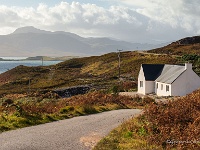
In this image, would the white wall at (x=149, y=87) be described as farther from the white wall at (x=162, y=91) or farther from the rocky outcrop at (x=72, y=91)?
the rocky outcrop at (x=72, y=91)

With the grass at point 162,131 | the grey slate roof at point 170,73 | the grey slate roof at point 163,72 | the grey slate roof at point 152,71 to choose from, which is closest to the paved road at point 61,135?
the grass at point 162,131

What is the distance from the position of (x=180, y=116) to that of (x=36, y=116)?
10.8 meters

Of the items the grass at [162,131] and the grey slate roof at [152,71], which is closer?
the grass at [162,131]

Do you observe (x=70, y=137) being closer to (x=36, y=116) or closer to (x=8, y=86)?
(x=36, y=116)

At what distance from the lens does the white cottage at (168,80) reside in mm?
50531

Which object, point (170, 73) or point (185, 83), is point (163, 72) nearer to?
point (170, 73)

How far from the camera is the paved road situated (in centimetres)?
1519

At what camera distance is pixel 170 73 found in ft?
177

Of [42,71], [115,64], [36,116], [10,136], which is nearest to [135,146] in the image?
[10,136]

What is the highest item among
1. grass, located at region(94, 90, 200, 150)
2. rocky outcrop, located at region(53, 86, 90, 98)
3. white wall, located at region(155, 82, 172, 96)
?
grass, located at region(94, 90, 200, 150)

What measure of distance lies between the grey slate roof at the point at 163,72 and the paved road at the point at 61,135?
3121 centimetres

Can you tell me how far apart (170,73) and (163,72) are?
116 inches

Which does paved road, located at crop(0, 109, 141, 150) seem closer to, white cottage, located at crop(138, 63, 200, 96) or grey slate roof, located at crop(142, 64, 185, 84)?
white cottage, located at crop(138, 63, 200, 96)

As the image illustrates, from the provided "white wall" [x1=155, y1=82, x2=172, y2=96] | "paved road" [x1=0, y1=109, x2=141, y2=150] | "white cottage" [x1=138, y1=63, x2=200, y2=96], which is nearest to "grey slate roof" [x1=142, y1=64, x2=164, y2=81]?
"white cottage" [x1=138, y1=63, x2=200, y2=96]
